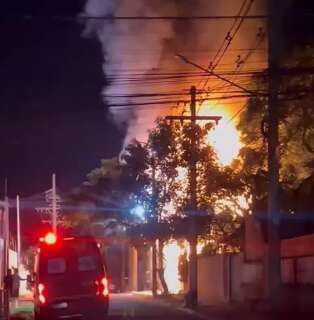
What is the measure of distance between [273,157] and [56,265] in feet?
20.7

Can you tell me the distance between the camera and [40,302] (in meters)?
22.0

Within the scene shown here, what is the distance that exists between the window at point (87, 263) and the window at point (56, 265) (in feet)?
1.38

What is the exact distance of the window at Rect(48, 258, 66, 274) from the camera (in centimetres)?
2225

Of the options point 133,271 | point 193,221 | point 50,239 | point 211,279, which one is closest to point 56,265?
point 50,239

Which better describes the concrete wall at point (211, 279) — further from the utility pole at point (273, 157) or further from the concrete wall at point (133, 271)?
the concrete wall at point (133, 271)

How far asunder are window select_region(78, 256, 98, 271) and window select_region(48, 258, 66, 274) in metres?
0.42

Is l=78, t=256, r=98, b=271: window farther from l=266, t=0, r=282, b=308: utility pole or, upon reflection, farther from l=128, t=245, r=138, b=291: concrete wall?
l=128, t=245, r=138, b=291: concrete wall

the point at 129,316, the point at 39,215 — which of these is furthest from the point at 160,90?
the point at 39,215

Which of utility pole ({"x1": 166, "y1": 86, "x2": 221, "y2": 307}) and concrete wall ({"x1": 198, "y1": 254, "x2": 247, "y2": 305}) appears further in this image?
utility pole ({"x1": 166, "y1": 86, "x2": 221, "y2": 307})

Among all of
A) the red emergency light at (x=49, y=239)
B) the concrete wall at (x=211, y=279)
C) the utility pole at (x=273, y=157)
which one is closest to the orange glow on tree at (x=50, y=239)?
the red emergency light at (x=49, y=239)

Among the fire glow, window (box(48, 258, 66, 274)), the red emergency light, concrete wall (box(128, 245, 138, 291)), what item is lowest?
concrete wall (box(128, 245, 138, 291))

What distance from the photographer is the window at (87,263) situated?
2230 centimetres

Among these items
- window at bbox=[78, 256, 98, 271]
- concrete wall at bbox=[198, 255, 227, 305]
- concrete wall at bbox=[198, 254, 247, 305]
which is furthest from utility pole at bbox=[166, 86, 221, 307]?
window at bbox=[78, 256, 98, 271]

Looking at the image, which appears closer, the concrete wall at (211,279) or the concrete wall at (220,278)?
the concrete wall at (220,278)
